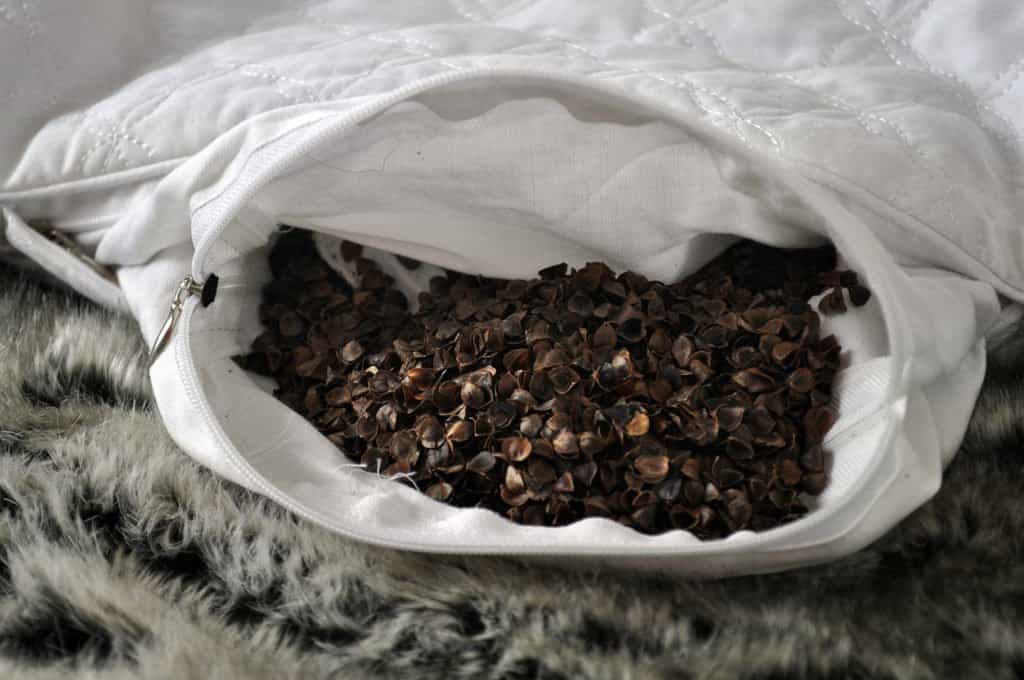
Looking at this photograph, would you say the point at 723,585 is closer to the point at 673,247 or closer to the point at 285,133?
the point at 673,247

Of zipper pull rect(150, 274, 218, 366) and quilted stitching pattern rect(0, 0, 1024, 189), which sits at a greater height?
quilted stitching pattern rect(0, 0, 1024, 189)

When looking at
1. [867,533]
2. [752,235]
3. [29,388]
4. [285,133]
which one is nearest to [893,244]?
[752,235]

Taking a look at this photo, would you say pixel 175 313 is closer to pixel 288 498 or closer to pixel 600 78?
pixel 288 498

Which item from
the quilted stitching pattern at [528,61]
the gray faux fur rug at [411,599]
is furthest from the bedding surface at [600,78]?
the gray faux fur rug at [411,599]

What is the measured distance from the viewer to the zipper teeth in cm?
55

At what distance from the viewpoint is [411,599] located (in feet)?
1.84

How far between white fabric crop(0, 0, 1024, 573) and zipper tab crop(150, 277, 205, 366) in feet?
0.04

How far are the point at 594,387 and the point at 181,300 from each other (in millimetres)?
273

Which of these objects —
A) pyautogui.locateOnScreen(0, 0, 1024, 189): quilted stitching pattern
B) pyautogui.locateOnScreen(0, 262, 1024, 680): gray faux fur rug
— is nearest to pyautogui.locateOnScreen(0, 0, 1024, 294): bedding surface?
pyautogui.locateOnScreen(0, 0, 1024, 189): quilted stitching pattern

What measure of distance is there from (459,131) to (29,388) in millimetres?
325

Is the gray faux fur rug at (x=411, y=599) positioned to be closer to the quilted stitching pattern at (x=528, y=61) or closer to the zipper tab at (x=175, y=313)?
the zipper tab at (x=175, y=313)

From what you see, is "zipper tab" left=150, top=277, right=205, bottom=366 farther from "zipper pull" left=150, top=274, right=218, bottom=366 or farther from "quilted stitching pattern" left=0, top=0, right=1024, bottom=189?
"quilted stitching pattern" left=0, top=0, right=1024, bottom=189

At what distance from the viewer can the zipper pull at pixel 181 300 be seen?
0.69 metres

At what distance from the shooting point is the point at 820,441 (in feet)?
2.02
